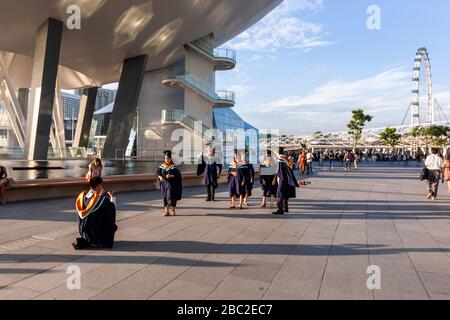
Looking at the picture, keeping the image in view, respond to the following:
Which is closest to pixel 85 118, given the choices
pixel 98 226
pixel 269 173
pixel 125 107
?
pixel 125 107

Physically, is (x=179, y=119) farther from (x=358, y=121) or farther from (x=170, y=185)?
(x=170, y=185)

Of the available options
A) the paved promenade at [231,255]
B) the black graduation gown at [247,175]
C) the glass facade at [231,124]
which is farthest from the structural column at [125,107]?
the black graduation gown at [247,175]

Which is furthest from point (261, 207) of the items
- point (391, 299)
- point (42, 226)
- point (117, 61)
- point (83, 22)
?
point (117, 61)

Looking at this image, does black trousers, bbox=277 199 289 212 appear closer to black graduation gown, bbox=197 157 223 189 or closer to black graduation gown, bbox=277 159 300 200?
black graduation gown, bbox=277 159 300 200

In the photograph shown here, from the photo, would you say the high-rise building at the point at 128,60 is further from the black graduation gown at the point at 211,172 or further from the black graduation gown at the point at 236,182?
the black graduation gown at the point at 236,182

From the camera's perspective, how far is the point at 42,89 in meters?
24.1

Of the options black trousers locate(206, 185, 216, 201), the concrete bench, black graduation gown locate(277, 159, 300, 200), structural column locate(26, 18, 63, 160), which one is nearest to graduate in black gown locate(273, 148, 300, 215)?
black graduation gown locate(277, 159, 300, 200)

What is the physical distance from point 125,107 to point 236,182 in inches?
1019

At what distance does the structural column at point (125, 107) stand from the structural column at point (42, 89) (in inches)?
373

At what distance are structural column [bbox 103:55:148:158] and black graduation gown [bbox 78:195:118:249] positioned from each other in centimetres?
2907

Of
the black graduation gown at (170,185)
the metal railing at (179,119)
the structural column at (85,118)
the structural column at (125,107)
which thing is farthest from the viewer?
the structural column at (85,118)

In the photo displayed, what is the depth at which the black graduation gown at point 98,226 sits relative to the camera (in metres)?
5.98
